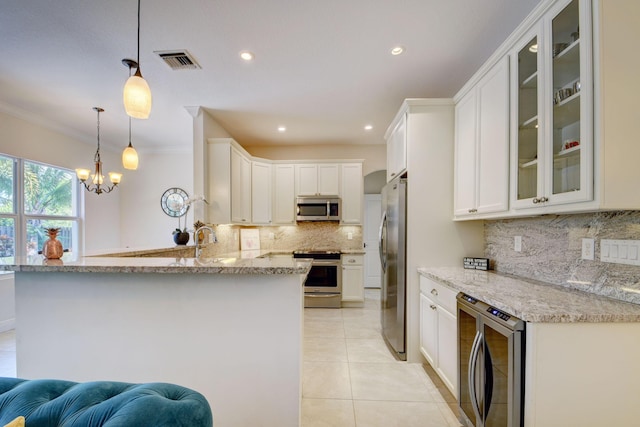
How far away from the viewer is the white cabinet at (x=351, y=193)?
460 cm

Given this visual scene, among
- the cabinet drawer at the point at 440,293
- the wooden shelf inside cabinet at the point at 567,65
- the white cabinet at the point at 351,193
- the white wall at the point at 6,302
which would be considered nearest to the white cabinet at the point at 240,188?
the white cabinet at the point at 351,193

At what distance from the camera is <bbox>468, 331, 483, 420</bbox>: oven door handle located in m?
Result: 1.48

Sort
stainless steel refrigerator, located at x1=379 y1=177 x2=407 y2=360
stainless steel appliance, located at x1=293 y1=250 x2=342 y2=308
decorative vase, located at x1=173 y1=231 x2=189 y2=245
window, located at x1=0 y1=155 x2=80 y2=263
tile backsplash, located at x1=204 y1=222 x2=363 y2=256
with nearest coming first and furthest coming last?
stainless steel refrigerator, located at x1=379 y1=177 x2=407 y2=360 < decorative vase, located at x1=173 y1=231 x2=189 y2=245 < window, located at x1=0 y1=155 x2=80 y2=263 < stainless steel appliance, located at x1=293 y1=250 x2=342 y2=308 < tile backsplash, located at x1=204 y1=222 x2=363 y2=256

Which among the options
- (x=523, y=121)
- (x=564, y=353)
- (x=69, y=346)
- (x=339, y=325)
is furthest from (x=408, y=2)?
(x=339, y=325)

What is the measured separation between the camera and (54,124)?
3.99 meters

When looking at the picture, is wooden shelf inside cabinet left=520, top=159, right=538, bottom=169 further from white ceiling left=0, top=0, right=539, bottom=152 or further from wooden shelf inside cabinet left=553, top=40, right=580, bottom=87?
white ceiling left=0, top=0, right=539, bottom=152

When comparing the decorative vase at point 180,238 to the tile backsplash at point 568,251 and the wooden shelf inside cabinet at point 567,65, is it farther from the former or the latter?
the wooden shelf inside cabinet at point 567,65

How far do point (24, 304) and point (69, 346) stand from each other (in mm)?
368

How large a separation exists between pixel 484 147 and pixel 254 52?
208 cm

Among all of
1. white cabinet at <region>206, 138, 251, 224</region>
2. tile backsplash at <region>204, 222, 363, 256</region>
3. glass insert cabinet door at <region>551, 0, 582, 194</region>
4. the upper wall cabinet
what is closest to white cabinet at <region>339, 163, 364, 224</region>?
tile backsplash at <region>204, 222, 363, 256</region>

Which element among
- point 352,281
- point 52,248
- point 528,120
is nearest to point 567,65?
point 528,120

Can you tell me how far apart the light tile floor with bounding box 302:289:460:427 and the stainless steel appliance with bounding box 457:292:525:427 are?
1.18 feet

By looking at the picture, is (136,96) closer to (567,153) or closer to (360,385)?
(567,153)

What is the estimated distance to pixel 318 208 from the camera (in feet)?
14.9
